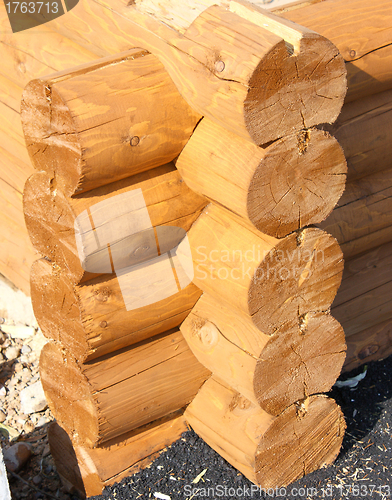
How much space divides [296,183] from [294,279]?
447 mm

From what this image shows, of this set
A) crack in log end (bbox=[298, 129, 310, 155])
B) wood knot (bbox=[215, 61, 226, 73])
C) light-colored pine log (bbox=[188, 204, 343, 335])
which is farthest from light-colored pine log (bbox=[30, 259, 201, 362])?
wood knot (bbox=[215, 61, 226, 73])

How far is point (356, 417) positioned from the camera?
11.0ft

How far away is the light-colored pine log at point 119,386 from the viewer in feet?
8.72

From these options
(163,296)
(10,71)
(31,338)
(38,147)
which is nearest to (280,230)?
(163,296)

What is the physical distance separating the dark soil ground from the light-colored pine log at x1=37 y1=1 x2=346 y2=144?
5.93 ft

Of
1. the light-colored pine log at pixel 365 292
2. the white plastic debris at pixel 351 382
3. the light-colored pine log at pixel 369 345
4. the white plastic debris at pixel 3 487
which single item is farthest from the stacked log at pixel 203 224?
the light-colored pine log at pixel 369 345

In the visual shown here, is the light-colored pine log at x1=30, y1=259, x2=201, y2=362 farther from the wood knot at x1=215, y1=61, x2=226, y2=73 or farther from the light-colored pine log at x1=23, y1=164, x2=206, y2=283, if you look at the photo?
the wood knot at x1=215, y1=61, x2=226, y2=73

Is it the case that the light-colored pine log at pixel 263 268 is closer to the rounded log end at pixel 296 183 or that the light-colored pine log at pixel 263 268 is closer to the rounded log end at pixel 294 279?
the rounded log end at pixel 294 279

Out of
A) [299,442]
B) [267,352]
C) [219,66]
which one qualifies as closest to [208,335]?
[267,352]

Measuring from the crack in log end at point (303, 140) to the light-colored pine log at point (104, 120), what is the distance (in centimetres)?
45

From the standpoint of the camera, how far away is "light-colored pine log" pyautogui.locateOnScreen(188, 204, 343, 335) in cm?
227

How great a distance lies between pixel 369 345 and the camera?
147 inches

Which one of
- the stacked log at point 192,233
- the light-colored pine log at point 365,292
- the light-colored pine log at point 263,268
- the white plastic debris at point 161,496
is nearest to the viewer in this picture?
the stacked log at point 192,233

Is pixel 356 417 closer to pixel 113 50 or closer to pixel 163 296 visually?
pixel 163 296
